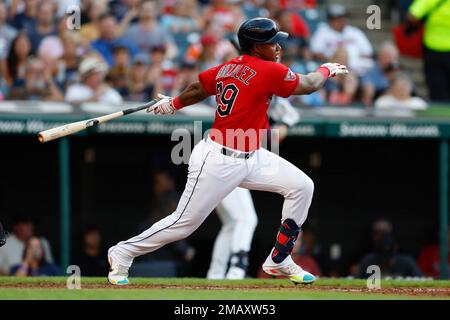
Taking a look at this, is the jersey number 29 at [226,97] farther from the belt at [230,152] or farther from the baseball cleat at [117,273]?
the baseball cleat at [117,273]

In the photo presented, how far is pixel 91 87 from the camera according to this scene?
11.6 meters

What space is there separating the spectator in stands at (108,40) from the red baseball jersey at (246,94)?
531 centimetres

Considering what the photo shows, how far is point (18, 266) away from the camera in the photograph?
35.7 feet

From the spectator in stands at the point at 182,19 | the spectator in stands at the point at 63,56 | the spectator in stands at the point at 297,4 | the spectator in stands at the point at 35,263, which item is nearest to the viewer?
the spectator in stands at the point at 35,263

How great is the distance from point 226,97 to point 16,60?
5.23 meters

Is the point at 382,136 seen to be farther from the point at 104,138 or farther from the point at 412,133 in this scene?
the point at 104,138

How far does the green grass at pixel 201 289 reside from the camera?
712 centimetres

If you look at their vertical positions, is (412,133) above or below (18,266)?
above

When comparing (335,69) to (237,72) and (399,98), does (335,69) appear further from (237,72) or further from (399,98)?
(399,98)

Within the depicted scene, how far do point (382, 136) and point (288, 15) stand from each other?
2.47m

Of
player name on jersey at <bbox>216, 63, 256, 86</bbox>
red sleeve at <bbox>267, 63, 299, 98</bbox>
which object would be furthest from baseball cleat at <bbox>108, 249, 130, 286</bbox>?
red sleeve at <bbox>267, 63, 299, 98</bbox>

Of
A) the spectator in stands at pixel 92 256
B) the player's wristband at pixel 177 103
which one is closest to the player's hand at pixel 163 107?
the player's wristband at pixel 177 103
